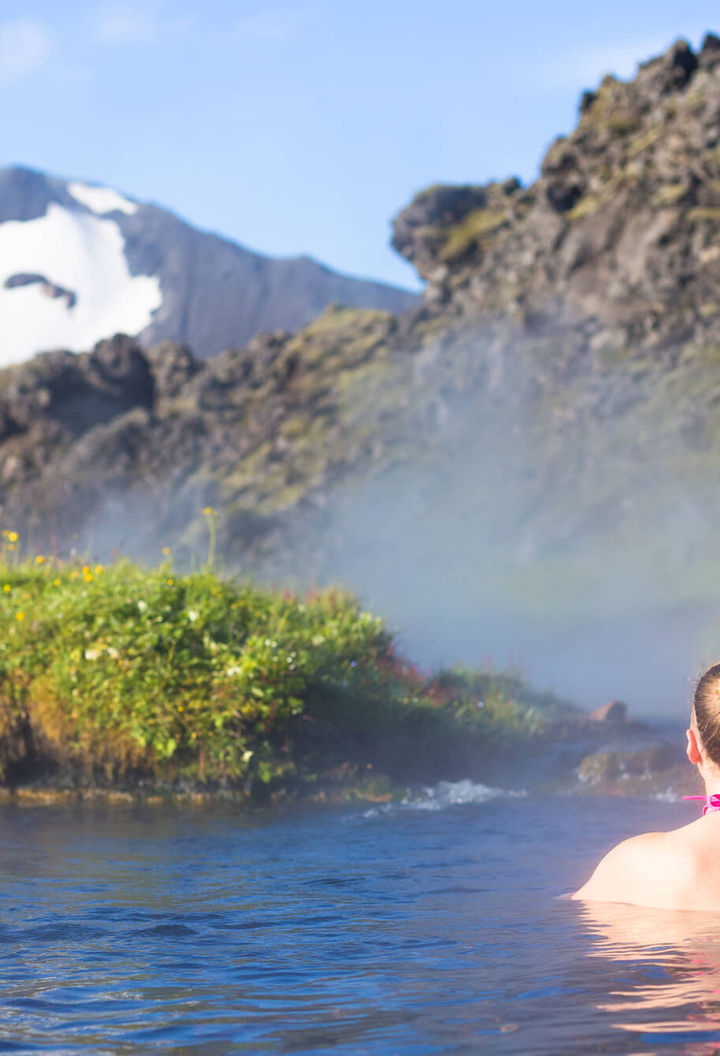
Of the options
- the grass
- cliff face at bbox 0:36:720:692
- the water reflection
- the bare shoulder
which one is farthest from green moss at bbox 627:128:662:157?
the water reflection

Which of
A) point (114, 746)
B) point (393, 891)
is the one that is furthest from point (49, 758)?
point (393, 891)

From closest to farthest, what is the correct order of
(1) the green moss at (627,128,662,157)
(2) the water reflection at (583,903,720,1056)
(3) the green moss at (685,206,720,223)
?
(2) the water reflection at (583,903,720,1056) < (3) the green moss at (685,206,720,223) < (1) the green moss at (627,128,662,157)

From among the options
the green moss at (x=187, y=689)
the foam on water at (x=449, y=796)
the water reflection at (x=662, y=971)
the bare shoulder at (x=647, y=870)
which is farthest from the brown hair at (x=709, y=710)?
the green moss at (x=187, y=689)

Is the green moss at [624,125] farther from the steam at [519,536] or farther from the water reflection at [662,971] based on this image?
the water reflection at [662,971]

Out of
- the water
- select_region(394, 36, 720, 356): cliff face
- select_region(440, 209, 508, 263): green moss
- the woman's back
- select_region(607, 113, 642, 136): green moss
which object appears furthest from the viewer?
select_region(440, 209, 508, 263): green moss

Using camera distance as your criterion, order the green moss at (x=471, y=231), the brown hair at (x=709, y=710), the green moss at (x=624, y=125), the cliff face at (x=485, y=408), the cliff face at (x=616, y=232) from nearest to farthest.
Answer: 1. the brown hair at (x=709, y=710)
2. the cliff face at (x=485, y=408)
3. the cliff face at (x=616, y=232)
4. the green moss at (x=624, y=125)
5. the green moss at (x=471, y=231)

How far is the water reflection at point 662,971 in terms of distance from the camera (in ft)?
14.3

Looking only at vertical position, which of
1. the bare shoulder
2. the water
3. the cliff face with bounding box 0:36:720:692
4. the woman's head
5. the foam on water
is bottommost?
the foam on water

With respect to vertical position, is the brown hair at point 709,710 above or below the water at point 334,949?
above

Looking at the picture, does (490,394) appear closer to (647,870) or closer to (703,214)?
(703,214)

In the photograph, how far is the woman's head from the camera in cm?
500

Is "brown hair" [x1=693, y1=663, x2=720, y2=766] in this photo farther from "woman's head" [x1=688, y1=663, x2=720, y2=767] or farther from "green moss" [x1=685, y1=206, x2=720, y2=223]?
"green moss" [x1=685, y1=206, x2=720, y2=223]

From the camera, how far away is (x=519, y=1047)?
4.23 m

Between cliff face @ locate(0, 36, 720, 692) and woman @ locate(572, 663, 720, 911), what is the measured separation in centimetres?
5304
